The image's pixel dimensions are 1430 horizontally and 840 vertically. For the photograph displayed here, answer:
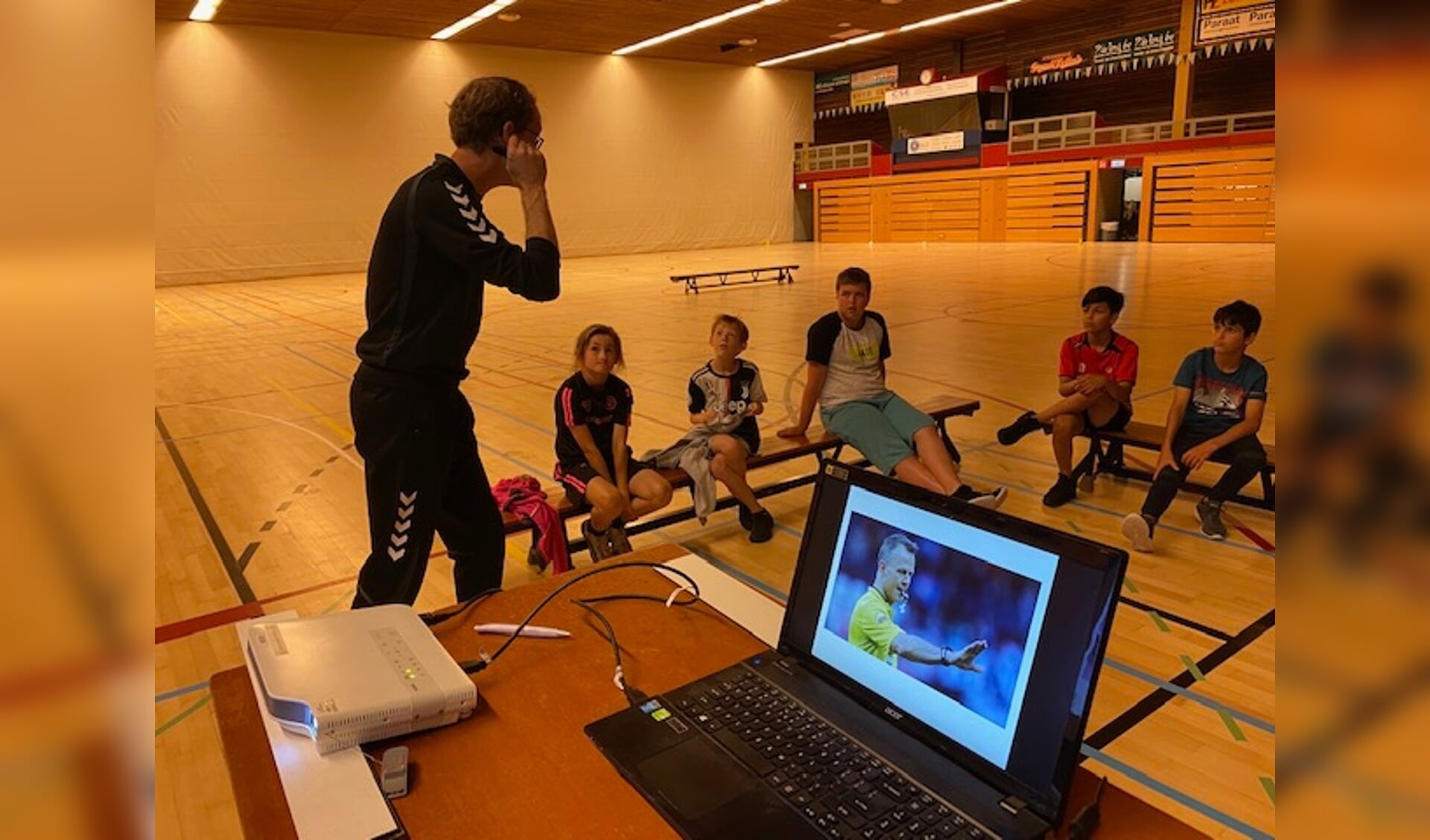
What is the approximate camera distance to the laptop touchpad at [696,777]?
1.18m

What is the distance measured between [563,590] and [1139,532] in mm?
3003

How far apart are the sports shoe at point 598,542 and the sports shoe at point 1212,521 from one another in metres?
2.57

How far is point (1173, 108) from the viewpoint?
2098 cm

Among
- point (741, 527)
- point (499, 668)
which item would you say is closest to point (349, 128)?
point (741, 527)

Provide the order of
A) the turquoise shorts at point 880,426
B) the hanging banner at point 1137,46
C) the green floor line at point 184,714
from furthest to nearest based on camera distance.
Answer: the hanging banner at point 1137,46, the turquoise shorts at point 880,426, the green floor line at point 184,714

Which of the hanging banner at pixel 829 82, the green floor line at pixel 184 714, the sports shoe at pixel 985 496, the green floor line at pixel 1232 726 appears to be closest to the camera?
the green floor line at pixel 1232 726

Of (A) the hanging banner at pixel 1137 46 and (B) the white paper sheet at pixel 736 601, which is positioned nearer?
(B) the white paper sheet at pixel 736 601

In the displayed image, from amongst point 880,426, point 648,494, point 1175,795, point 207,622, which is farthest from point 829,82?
point 1175,795

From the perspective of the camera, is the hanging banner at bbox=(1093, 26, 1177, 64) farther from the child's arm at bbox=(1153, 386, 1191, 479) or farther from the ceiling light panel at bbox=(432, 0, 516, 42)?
the child's arm at bbox=(1153, 386, 1191, 479)

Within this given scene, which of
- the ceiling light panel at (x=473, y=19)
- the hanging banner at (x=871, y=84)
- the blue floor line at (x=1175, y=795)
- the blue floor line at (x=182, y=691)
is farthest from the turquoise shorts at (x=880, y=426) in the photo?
the hanging banner at (x=871, y=84)

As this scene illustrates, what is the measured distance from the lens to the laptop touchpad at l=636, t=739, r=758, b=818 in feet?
3.86

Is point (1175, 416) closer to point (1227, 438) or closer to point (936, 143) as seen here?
point (1227, 438)

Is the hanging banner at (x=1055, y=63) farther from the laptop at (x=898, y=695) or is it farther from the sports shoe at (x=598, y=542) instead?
the laptop at (x=898, y=695)

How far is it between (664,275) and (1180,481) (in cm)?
1495
